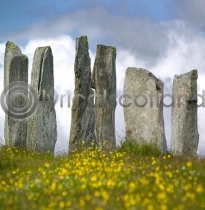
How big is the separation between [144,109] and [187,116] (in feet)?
4.53

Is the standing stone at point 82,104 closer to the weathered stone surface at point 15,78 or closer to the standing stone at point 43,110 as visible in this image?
the standing stone at point 43,110

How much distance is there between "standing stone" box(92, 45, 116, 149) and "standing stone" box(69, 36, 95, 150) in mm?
223

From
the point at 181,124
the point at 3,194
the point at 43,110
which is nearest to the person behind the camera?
the point at 3,194

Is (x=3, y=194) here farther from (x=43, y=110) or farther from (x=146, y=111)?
(x=43, y=110)

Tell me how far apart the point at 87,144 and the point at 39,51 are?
4.44 m

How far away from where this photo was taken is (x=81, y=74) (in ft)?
62.8

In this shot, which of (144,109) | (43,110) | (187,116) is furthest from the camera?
(43,110)

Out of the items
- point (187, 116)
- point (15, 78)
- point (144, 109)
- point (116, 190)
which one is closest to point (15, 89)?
point (15, 78)

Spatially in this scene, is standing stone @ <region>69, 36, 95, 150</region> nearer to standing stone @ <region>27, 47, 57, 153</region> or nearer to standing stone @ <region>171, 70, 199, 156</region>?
standing stone @ <region>27, 47, 57, 153</region>

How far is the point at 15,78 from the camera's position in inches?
861

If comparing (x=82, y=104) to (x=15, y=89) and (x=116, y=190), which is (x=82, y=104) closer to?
(x=15, y=89)

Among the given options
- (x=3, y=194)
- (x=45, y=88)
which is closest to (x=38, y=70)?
(x=45, y=88)

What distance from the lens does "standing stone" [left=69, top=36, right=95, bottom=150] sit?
19.0m

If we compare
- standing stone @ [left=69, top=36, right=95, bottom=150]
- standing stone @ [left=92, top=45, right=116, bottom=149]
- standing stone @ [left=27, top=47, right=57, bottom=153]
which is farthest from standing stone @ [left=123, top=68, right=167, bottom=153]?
standing stone @ [left=27, top=47, right=57, bottom=153]
